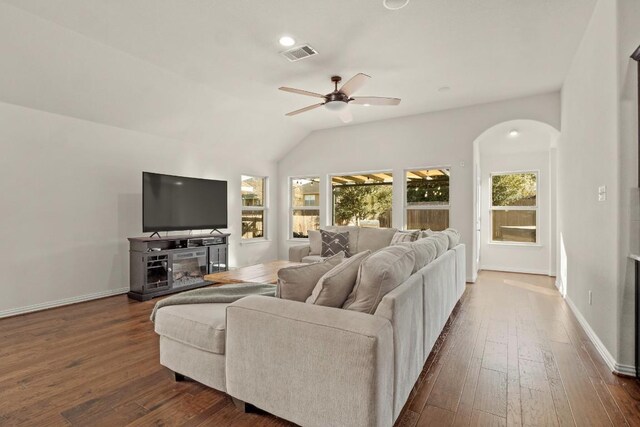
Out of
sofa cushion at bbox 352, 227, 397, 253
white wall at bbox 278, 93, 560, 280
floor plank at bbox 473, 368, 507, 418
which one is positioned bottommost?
floor plank at bbox 473, 368, 507, 418

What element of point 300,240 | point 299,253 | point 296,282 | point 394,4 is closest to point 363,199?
point 300,240

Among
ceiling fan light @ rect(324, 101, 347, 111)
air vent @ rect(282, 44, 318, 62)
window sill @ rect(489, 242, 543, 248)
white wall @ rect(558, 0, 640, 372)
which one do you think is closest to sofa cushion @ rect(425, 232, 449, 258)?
white wall @ rect(558, 0, 640, 372)

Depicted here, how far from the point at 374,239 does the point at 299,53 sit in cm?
293

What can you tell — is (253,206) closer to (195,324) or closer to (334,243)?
(334,243)

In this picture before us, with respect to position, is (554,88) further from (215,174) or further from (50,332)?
(50,332)

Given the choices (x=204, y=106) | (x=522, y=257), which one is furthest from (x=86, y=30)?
(x=522, y=257)

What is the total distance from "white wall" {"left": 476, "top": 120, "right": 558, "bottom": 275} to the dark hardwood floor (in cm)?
291

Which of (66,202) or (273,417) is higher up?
(66,202)

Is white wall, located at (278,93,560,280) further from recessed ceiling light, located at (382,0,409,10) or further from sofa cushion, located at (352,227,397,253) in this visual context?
recessed ceiling light, located at (382,0,409,10)

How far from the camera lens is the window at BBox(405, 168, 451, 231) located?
5.71 meters

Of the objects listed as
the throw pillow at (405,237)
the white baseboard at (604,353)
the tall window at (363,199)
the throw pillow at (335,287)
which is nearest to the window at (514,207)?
the tall window at (363,199)

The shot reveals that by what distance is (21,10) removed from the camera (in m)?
2.78

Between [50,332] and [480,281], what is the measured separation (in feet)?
18.8

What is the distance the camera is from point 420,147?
583 cm
